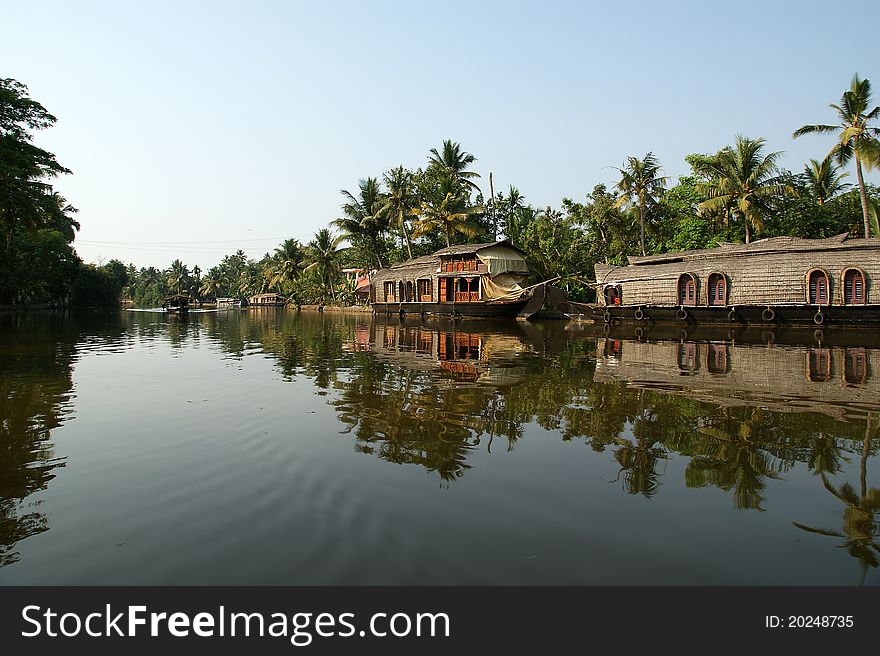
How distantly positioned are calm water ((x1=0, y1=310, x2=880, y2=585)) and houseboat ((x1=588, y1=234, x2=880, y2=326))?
589 inches

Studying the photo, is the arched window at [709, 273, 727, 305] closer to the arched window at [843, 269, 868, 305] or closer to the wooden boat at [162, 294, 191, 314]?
the arched window at [843, 269, 868, 305]

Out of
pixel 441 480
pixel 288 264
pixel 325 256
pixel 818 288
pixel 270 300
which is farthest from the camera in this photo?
pixel 270 300

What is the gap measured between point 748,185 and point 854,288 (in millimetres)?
10310

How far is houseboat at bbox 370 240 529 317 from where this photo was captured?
32.3 meters

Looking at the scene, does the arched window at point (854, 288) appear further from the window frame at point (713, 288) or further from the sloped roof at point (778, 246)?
the window frame at point (713, 288)

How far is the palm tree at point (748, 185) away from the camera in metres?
29.6

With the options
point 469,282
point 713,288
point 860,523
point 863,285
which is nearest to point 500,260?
point 469,282

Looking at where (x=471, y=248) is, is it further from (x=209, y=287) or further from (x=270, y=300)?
(x=209, y=287)

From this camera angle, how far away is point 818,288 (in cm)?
2264

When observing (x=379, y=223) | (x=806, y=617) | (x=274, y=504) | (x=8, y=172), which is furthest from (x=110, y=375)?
(x=379, y=223)

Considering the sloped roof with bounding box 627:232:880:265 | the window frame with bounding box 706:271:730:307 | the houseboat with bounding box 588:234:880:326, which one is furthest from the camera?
the window frame with bounding box 706:271:730:307

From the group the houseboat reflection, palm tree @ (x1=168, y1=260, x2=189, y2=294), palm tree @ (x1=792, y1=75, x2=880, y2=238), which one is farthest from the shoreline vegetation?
palm tree @ (x1=168, y1=260, x2=189, y2=294)

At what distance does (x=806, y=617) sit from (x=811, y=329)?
24.3 m

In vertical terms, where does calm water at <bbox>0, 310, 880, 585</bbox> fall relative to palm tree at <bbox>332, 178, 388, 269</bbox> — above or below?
below
